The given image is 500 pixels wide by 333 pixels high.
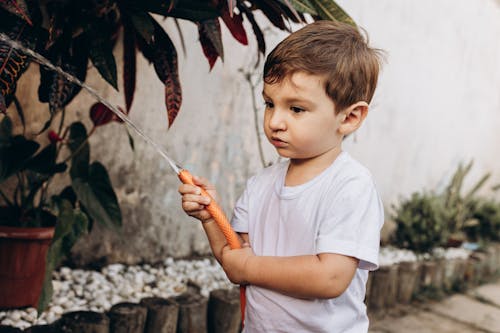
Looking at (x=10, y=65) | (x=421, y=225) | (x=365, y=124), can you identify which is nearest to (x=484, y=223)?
(x=421, y=225)

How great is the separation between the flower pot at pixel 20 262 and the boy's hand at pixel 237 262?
91 centimetres

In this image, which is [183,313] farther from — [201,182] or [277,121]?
[277,121]

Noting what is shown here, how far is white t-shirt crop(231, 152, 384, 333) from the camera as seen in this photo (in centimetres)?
96

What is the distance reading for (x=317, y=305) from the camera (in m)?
1.02

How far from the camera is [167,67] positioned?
4.74 ft

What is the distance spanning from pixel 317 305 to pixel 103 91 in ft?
4.79

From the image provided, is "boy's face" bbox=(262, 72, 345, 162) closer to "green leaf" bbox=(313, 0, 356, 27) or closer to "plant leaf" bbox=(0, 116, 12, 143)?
"green leaf" bbox=(313, 0, 356, 27)

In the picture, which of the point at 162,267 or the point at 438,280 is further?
the point at 438,280

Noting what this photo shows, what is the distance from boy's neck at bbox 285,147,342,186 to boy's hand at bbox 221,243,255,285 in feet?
0.53

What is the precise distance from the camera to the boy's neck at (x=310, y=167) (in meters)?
1.07

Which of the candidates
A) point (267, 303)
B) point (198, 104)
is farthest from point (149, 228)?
point (267, 303)

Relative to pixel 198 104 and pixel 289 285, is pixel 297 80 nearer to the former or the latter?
pixel 289 285

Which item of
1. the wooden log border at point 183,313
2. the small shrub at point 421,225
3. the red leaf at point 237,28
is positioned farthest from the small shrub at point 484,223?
the red leaf at point 237,28

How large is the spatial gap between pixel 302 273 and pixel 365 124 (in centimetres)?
265
